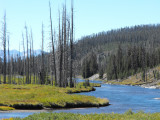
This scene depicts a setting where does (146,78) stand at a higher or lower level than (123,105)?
higher

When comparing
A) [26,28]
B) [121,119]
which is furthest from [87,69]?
[121,119]

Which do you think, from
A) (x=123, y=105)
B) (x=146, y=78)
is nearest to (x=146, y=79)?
(x=146, y=78)

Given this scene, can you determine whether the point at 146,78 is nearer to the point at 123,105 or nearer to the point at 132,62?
the point at 132,62

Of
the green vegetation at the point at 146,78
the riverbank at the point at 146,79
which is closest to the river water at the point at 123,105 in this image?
the riverbank at the point at 146,79

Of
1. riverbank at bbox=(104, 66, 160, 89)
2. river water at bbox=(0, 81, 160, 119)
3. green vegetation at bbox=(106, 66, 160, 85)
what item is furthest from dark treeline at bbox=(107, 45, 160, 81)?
river water at bbox=(0, 81, 160, 119)

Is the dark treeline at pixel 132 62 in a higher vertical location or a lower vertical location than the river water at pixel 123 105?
higher

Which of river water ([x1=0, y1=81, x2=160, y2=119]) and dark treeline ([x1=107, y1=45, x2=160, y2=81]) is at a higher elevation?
dark treeline ([x1=107, y1=45, x2=160, y2=81])

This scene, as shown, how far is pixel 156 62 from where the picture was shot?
135 meters

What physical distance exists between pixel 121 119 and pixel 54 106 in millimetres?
15056

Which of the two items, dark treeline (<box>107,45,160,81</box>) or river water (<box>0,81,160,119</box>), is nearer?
river water (<box>0,81,160,119</box>)

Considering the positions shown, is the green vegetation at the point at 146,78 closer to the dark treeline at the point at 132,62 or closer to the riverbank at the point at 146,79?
the riverbank at the point at 146,79

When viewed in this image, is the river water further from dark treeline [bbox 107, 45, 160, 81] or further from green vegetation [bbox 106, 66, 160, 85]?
dark treeline [bbox 107, 45, 160, 81]

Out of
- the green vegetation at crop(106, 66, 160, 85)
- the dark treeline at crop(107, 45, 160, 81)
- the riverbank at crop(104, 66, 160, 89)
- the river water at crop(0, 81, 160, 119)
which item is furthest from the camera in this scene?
the dark treeline at crop(107, 45, 160, 81)

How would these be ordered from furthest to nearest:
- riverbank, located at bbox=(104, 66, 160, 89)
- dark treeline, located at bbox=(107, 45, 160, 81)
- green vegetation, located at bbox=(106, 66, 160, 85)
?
dark treeline, located at bbox=(107, 45, 160, 81), green vegetation, located at bbox=(106, 66, 160, 85), riverbank, located at bbox=(104, 66, 160, 89)
